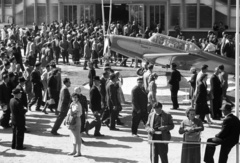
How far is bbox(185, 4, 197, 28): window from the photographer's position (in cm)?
4381

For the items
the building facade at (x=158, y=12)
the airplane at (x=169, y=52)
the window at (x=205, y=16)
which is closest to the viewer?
the airplane at (x=169, y=52)

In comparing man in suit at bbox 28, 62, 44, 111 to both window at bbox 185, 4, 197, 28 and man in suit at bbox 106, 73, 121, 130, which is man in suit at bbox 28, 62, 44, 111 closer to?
man in suit at bbox 106, 73, 121, 130

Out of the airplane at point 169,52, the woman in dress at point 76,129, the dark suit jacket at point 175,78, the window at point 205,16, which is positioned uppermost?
the window at point 205,16

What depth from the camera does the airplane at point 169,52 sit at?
84.9 ft

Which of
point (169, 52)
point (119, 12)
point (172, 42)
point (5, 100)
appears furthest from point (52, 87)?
point (119, 12)

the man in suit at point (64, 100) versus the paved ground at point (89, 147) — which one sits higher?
the man in suit at point (64, 100)

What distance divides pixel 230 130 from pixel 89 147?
442 centimetres

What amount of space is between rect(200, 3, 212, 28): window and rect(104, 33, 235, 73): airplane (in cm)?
1761

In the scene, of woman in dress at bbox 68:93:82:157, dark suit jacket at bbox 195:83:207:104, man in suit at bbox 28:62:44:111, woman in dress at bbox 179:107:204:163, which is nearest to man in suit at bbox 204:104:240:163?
woman in dress at bbox 179:107:204:163

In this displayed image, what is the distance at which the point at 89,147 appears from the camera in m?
15.2

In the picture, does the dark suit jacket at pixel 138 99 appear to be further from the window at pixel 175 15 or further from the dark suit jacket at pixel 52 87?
the window at pixel 175 15

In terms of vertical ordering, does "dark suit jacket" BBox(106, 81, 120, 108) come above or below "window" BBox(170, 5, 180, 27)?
below

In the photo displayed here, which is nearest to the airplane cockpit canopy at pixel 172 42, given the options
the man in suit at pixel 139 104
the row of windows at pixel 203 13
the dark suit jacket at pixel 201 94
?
the dark suit jacket at pixel 201 94

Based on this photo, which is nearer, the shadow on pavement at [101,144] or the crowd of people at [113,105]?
the crowd of people at [113,105]
